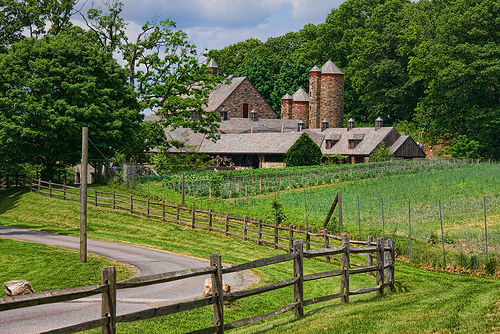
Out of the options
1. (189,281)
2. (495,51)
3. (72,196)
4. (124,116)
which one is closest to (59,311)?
(189,281)

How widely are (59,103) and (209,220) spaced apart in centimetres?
1892

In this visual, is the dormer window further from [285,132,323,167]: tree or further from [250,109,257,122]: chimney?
[250,109,257,122]: chimney

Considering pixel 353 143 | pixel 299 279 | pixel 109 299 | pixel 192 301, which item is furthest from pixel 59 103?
pixel 353 143

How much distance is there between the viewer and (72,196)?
42.5m

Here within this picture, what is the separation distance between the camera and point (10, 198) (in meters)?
45.9

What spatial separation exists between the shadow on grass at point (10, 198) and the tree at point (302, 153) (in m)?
33.5

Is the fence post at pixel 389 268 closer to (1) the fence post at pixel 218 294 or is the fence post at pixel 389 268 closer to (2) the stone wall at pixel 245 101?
(1) the fence post at pixel 218 294

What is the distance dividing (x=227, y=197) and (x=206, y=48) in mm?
17461

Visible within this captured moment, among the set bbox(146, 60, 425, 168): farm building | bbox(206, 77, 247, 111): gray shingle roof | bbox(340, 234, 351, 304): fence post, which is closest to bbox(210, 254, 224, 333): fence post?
bbox(340, 234, 351, 304): fence post

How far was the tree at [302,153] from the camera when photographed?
72000 mm

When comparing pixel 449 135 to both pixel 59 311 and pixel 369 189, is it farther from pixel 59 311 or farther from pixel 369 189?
pixel 59 311

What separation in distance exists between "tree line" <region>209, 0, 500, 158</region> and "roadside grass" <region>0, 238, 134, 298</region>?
36.5 metres

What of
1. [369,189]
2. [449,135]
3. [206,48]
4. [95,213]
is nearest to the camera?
[95,213]

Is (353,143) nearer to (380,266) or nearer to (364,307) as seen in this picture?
(380,266)
